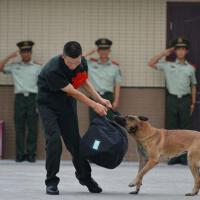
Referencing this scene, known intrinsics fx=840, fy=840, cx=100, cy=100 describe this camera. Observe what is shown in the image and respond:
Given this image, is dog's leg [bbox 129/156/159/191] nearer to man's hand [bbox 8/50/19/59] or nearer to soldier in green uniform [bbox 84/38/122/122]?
soldier in green uniform [bbox 84/38/122/122]

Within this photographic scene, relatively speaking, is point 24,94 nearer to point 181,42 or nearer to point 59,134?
point 181,42

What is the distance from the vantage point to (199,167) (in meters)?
10.3

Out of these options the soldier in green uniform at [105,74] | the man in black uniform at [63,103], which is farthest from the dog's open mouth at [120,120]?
the soldier in green uniform at [105,74]

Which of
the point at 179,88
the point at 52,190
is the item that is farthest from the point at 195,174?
the point at 179,88

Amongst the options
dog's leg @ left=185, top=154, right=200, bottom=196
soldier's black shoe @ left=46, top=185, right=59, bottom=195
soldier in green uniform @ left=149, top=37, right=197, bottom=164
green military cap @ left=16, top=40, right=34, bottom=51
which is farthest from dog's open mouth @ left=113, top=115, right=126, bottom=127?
green military cap @ left=16, top=40, right=34, bottom=51

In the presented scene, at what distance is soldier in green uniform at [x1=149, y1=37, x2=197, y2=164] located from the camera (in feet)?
48.1

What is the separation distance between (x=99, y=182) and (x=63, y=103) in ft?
7.39

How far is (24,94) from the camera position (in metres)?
14.7

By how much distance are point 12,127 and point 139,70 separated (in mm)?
2533

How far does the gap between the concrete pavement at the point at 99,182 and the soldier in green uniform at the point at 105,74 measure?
1.24 m

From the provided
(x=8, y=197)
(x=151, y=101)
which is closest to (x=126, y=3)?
(x=151, y=101)

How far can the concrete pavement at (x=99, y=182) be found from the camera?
9805 millimetres

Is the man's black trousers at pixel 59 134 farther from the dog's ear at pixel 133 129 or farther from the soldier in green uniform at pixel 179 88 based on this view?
the soldier in green uniform at pixel 179 88

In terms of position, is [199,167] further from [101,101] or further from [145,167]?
[101,101]
